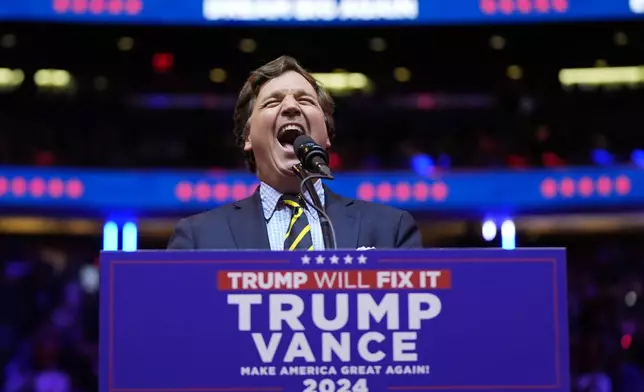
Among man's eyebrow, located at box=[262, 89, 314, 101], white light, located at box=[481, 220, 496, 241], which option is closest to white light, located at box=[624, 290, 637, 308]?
white light, located at box=[481, 220, 496, 241]

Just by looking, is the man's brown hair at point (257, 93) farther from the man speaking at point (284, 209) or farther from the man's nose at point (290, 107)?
the man's nose at point (290, 107)

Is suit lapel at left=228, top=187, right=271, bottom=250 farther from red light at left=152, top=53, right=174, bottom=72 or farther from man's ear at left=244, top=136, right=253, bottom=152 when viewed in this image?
red light at left=152, top=53, right=174, bottom=72

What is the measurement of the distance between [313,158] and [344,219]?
28cm

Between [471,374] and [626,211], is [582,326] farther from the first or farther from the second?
[471,374]

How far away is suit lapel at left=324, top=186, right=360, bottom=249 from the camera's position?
2150 mm

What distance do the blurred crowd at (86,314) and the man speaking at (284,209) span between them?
5.59 metres

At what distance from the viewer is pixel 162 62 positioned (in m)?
14.8

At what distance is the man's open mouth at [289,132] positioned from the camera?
2227 millimetres

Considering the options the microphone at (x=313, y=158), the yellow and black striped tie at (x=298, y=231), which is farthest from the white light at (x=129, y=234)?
the microphone at (x=313, y=158)

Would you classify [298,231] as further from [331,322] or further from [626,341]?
[626,341]

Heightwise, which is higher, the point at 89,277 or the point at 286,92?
the point at 89,277

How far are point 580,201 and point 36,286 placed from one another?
656 centimetres

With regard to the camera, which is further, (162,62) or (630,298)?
(162,62)

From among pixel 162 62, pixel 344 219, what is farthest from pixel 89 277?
pixel 344 219
